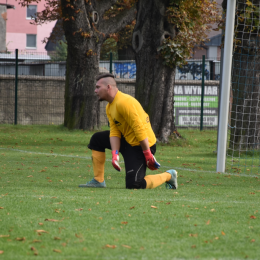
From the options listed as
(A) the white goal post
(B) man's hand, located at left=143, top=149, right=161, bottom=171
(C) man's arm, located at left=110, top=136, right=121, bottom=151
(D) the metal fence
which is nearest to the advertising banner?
(D) the metal fence

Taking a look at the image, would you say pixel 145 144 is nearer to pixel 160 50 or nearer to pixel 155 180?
pixel 155 180

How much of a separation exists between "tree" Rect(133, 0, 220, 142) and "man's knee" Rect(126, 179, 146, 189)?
7.46 m

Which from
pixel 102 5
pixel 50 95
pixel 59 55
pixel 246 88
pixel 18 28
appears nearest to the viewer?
pixel 246 88

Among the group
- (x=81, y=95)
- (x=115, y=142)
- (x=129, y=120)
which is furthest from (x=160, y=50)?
(x=129, y=120)

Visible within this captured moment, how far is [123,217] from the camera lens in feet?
14.6

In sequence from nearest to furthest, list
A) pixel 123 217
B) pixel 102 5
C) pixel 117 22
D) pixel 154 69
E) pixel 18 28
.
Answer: pixel 123 217 → pixel 154 69 → pixel 102 5 → pixel 117 22 → pixel 18 28

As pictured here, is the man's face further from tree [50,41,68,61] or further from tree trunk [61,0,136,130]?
tree [50,41,68,61]

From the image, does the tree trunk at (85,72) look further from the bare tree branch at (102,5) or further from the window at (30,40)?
the window at (30,40)

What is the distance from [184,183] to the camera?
733 centimetres

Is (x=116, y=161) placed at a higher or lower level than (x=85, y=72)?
lower

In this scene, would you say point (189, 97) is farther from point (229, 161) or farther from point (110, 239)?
point (110, 239)

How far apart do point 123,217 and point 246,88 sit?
7.58 m

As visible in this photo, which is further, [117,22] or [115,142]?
[117,22]

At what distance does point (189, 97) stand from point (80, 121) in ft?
17.2
